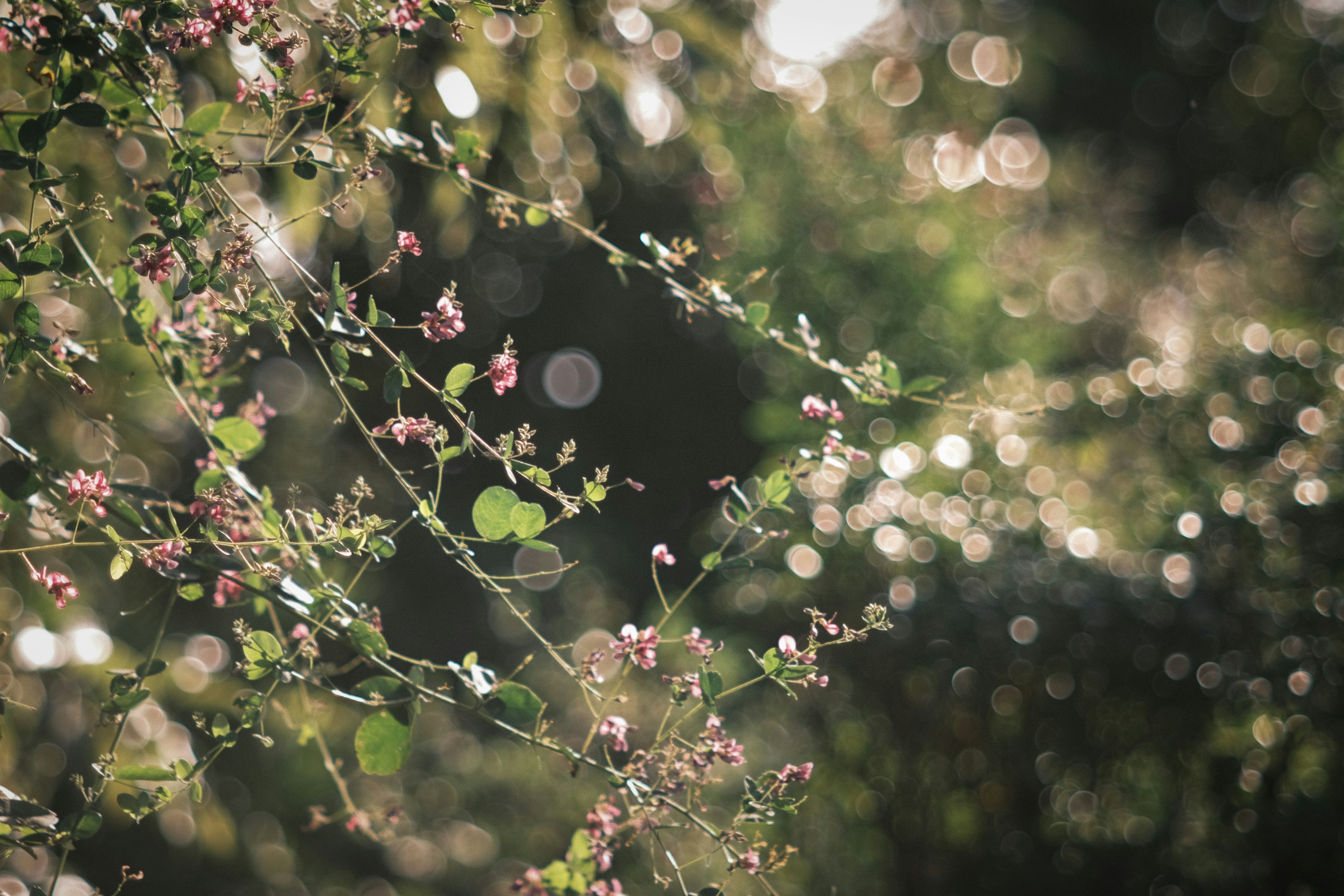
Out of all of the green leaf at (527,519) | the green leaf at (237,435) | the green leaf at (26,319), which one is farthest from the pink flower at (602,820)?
the green leaf at (26,319)

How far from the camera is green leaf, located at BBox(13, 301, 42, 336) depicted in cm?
35

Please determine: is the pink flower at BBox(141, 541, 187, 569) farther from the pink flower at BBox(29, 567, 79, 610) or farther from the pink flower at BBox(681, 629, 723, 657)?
the pink flower at BBox(681, 629, 723, 657)

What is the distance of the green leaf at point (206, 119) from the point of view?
370mm

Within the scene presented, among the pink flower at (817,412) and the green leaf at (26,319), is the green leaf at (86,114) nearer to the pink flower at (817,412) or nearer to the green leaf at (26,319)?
the green leaf at (26,319)

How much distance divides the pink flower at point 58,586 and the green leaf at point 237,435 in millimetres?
104

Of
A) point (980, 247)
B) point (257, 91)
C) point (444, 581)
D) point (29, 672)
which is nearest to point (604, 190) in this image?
point (980, 247)

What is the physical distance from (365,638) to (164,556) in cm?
10

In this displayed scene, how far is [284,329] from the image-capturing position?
36 cm

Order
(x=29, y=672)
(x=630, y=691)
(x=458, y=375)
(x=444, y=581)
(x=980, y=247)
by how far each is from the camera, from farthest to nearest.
→ (x=444, y=581), (x=980, y=247), (x=630, y=691), (x=29, y=672), (x=458, y=375)

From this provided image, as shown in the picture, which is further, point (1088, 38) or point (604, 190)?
point (1088, 38)

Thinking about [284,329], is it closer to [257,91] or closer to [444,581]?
[257,91]

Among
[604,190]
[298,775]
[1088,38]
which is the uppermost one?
[1088,38]

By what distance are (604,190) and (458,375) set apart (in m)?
1.41

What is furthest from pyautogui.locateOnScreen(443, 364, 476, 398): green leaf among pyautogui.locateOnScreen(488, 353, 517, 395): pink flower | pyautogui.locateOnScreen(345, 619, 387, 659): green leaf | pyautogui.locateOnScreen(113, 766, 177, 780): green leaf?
pyautogui.locateOnScreen(113, 766, 177, 780): green leaf
